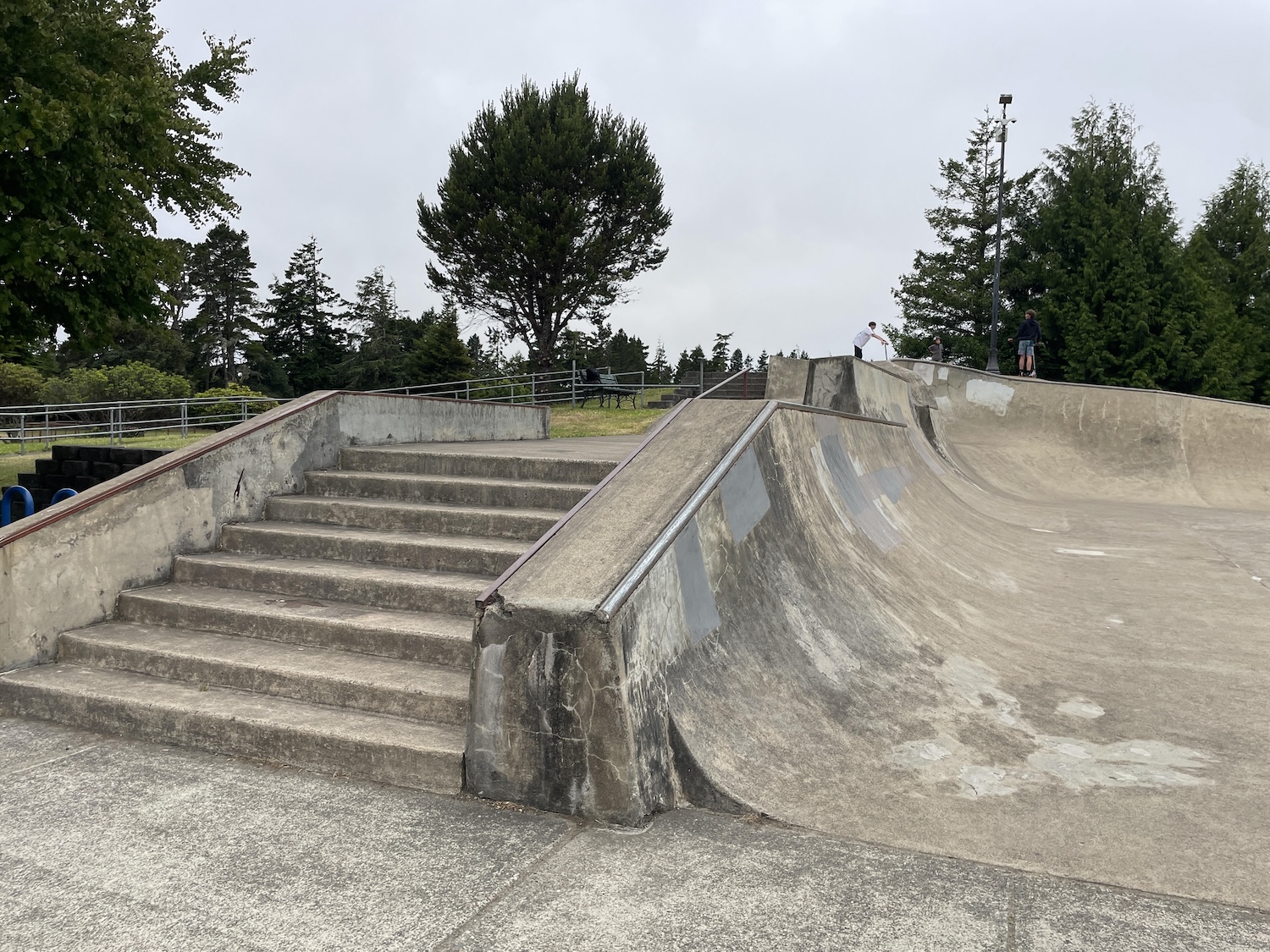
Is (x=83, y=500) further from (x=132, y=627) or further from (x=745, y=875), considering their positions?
(x=745, y=875)

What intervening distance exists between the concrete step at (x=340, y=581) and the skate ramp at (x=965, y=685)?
1436 millimetres

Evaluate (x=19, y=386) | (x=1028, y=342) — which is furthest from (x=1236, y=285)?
(x=19, y=386)

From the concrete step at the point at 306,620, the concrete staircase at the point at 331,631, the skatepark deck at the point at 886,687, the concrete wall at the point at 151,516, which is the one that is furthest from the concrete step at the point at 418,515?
the skatepark deck at the point at 886,687

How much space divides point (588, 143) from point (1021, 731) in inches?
1345

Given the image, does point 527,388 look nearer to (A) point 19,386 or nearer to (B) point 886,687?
(A) point 19,386

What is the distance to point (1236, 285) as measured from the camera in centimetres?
3906

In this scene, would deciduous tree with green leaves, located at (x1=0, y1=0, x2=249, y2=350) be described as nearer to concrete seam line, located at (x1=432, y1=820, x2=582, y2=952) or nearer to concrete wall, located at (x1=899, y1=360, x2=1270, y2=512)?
concrete seam line, located at (x1=432, y1=820, x2=582, y2=952)

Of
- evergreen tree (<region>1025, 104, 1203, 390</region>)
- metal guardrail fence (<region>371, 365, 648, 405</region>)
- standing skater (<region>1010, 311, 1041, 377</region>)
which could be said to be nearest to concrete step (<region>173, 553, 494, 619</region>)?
standing skater (<region>1010, 311, 1041, 377</region>)

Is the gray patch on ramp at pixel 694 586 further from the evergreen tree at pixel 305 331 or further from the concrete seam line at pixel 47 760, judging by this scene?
the evergreen tree at pixel 305 331

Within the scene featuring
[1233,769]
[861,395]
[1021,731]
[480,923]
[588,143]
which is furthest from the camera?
[588,143]

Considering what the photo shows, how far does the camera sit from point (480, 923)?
253 centimetres

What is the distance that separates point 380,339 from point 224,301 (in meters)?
10.4

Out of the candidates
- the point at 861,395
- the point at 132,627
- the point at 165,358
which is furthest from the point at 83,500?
the point at 165,358

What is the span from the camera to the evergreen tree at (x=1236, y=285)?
33.0m
